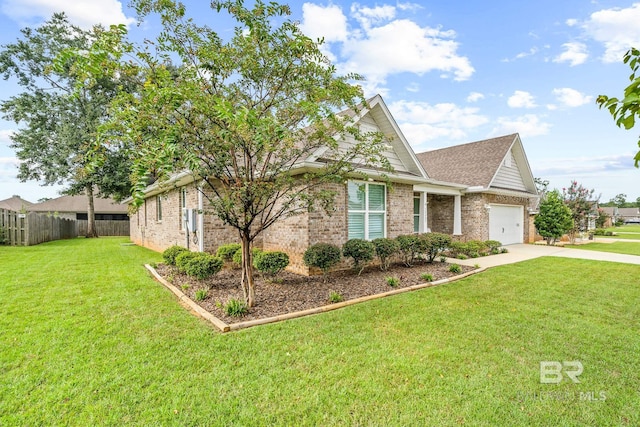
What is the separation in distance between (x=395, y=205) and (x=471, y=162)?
28.5 feet

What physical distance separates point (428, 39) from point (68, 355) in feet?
41.3

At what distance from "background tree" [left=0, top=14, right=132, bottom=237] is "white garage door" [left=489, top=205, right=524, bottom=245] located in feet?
85.3

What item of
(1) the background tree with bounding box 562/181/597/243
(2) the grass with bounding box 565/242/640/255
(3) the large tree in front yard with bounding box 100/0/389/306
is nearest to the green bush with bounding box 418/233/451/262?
(3) the large tree in front yard with bounding box 100/0/389/306

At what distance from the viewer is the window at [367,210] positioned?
30.0ft

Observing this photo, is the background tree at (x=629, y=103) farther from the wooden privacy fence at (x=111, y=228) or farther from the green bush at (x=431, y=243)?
the wooden privacy fence at (x=111, y=228)

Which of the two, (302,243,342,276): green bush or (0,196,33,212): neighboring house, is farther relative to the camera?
(0,196,33,212): neighboring house

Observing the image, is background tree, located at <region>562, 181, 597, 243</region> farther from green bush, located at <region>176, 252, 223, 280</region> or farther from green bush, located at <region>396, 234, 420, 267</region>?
green bush, located at <region>176, 252, 223, 280</region>

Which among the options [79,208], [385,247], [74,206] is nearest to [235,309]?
[385,247]

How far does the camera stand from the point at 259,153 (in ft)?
17.1

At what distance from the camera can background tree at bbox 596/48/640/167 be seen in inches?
62.0

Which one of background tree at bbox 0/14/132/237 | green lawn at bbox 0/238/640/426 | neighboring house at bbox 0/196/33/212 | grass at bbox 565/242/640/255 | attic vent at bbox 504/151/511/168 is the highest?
background tree at bbox 0/14/132/237

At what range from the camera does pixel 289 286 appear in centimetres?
703

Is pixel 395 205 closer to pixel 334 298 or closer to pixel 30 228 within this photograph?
pixel 334 298

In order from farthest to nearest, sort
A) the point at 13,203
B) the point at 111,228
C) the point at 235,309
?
the point at 13,203 < the point at 111,228 < the point at 235,309
